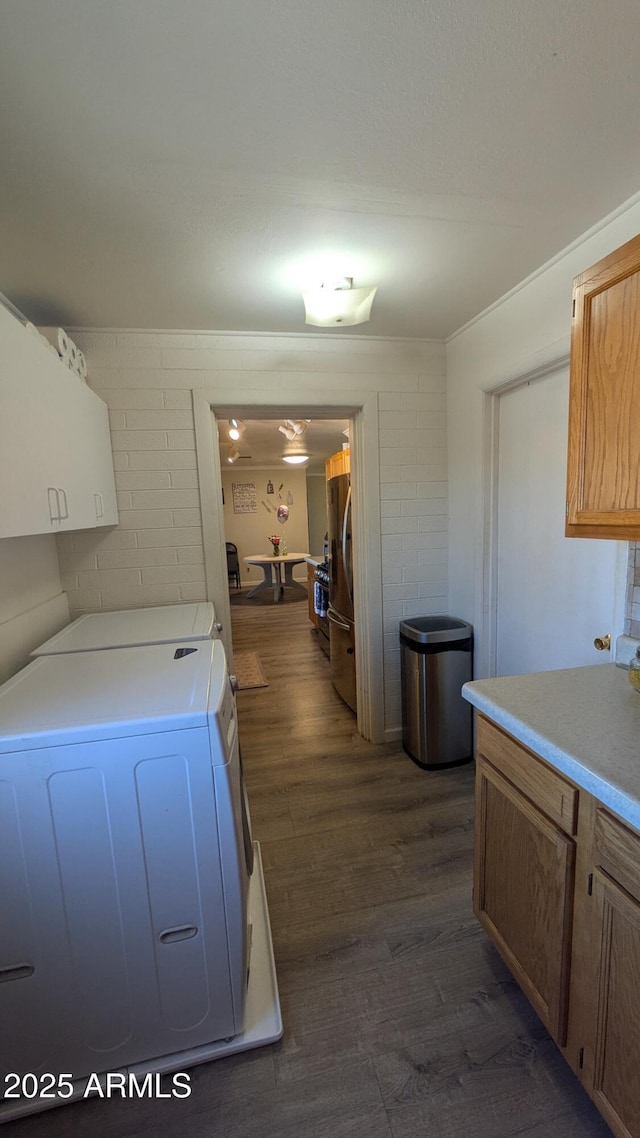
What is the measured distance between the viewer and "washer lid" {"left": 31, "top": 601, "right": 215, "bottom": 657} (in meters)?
1.73

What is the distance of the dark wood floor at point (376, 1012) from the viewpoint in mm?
1083

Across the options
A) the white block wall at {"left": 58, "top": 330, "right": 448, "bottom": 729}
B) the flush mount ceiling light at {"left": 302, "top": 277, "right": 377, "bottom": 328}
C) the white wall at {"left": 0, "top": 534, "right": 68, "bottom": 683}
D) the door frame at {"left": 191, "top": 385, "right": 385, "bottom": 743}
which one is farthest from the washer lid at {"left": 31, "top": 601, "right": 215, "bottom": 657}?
the flush mount ceiling light at {"left": 302, "top": 277, "right": 377, "bottom": 328}

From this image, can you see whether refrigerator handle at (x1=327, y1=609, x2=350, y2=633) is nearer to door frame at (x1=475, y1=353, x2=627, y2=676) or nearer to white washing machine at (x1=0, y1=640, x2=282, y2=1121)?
door frame at (x1=475, y1=353, x2=627, y2=676)

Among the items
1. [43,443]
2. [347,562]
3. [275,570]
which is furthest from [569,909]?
[275,570]

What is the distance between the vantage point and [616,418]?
1.16m

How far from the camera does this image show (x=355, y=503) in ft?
9.00

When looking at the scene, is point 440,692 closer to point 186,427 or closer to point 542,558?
point 542,558

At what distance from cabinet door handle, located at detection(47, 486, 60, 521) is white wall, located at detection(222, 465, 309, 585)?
6.87m

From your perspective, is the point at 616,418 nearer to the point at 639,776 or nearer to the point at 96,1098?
the point at 639,776

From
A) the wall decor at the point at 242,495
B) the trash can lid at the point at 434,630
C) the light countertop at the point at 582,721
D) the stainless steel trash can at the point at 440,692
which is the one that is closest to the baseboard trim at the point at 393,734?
the stainless steel trash can at the point at 440,692

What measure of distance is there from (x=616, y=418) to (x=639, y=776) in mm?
878

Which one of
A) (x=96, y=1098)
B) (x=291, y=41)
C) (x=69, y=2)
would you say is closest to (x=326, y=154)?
(x=291, y=41)

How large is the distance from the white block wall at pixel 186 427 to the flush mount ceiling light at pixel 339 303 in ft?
2.10

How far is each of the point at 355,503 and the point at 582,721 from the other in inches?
73.4
